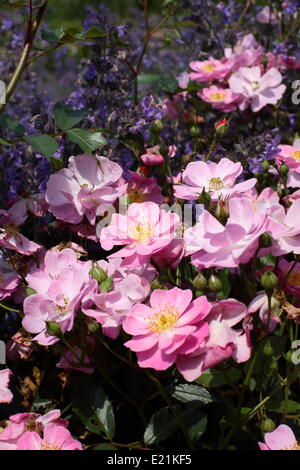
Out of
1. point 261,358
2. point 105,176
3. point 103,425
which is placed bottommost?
point 103,425

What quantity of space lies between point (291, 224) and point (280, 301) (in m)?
0.12

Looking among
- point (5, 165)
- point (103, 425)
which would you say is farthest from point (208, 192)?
point (5, 165)

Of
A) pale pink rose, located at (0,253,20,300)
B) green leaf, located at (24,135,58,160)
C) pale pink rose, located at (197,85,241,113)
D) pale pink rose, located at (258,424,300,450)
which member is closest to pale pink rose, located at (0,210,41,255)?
pale pink rose, located at (0,253,20,300)

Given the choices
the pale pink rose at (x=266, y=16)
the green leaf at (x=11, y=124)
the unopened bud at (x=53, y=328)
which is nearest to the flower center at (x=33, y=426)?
the unopened bud at (x=53, y=328)

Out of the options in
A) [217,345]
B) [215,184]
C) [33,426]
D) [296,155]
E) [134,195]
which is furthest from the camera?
[296,155]

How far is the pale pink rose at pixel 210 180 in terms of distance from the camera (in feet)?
3.16

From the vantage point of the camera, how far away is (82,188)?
1.00 metres

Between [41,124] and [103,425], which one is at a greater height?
[41,124]

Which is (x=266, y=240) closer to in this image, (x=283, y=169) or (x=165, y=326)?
(x=165, y=326)

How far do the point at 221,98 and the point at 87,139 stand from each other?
520 mm

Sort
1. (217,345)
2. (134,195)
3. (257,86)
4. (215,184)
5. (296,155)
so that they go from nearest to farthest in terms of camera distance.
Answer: (217,345) → (215,184) → (134,195) → (296,155) → (257,86)

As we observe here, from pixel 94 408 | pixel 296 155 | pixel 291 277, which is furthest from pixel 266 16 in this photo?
pixel 94 408
